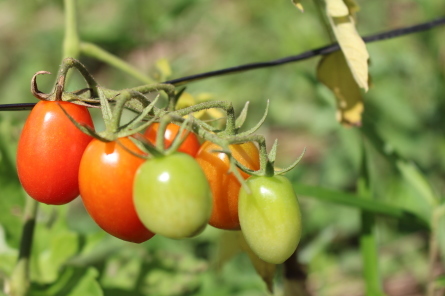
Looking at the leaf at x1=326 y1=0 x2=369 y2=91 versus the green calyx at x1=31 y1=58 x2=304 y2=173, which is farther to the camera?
the leaf at x1=326 y1=0 x2=369 y2=91

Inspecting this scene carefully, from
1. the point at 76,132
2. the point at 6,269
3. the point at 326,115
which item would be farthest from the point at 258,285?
the point at 326,115

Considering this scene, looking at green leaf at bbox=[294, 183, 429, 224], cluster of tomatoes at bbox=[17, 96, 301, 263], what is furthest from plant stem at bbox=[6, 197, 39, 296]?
green leaf at bbox=[294, 183, 429, 224]

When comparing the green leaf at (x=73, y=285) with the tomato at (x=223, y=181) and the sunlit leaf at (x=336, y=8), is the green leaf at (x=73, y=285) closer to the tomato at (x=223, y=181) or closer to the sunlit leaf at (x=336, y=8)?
the tomato at (x=223, y=181)

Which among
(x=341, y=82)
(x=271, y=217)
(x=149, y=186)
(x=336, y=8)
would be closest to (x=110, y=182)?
(x=149, y=186)

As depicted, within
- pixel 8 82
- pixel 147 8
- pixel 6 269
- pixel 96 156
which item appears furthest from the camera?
pixel 8 82

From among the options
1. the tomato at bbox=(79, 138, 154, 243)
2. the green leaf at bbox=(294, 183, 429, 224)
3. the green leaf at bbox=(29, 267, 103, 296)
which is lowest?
the green leaf at bbox=(294, 183, 429, 224)

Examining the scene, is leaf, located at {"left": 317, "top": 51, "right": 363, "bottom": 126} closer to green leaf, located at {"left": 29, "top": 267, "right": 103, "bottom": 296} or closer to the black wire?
the black wire

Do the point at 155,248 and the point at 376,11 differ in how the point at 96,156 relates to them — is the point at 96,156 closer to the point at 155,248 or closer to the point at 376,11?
the point at 155,248

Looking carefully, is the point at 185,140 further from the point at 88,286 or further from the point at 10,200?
the point at 10,200
